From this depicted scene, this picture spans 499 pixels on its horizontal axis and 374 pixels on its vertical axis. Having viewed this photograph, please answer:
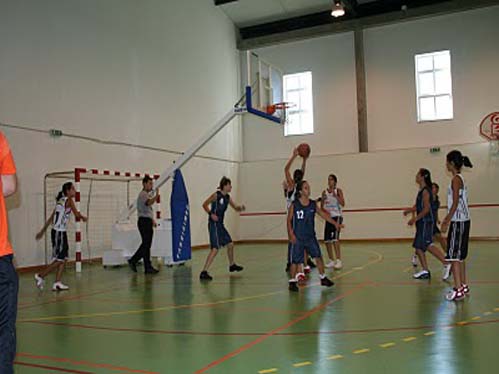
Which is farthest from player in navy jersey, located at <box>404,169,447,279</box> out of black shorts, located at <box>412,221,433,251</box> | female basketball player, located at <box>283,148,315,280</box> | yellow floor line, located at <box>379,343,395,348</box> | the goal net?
the goal net

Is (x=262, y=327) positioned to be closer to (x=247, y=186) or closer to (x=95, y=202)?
(x=95, y=202)

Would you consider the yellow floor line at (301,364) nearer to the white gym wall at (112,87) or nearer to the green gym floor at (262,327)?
the green gym floor at (262,327)

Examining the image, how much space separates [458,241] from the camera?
5.68 meters

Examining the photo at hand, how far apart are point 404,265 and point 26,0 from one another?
9.56 m

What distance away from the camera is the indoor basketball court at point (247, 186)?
431cm

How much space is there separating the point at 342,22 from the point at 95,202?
1083cm

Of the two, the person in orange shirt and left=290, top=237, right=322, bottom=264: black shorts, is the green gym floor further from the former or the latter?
the person in orange shirt

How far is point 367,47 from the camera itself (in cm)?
1780

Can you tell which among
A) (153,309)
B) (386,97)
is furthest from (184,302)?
(386,97)

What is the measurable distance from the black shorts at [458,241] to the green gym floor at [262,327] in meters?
0.53

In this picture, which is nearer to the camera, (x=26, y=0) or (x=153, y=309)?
(x=153, y=309)

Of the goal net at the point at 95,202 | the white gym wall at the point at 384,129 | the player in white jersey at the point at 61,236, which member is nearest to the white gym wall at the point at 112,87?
the goal net at the point at 95,202

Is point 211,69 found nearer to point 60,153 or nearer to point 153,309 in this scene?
point 60,153

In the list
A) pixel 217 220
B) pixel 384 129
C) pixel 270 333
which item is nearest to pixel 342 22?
pixel 384 129
